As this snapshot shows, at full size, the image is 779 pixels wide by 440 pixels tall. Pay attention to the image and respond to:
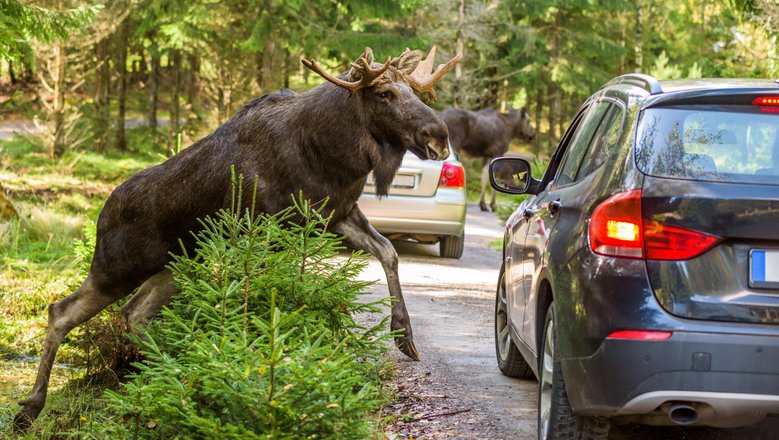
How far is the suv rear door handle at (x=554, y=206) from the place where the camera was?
5.19 meters

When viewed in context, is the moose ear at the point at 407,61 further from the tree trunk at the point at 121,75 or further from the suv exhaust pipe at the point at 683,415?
the tree trunk at the point at 121,75

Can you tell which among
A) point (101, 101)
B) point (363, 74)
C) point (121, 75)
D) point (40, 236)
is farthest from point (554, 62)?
point (363, 74)

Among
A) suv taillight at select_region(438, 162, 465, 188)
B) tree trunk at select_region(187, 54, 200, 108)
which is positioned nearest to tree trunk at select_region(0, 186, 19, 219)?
suv taillight at select_region(438, 162, 465, 188)

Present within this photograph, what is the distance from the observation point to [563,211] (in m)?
5.06

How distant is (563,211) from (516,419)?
175 centimetres

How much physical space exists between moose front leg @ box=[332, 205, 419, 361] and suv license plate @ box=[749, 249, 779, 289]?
3.83 meters

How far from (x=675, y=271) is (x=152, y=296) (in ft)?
17.5

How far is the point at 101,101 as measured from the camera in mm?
33844

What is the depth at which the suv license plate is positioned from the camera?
409cm

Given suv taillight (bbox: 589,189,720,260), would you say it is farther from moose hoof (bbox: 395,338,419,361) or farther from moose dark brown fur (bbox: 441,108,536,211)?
moose dark brown fur (bbox: 441,108,536,211)

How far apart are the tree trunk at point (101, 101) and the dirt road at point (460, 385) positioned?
70.7 ft

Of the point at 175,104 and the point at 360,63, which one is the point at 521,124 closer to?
the point at 175,104

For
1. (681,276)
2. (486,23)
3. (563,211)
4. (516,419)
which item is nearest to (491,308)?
(516,419)

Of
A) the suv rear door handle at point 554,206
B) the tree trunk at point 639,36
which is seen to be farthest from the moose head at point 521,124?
the suv rear door handle at point 554,206
